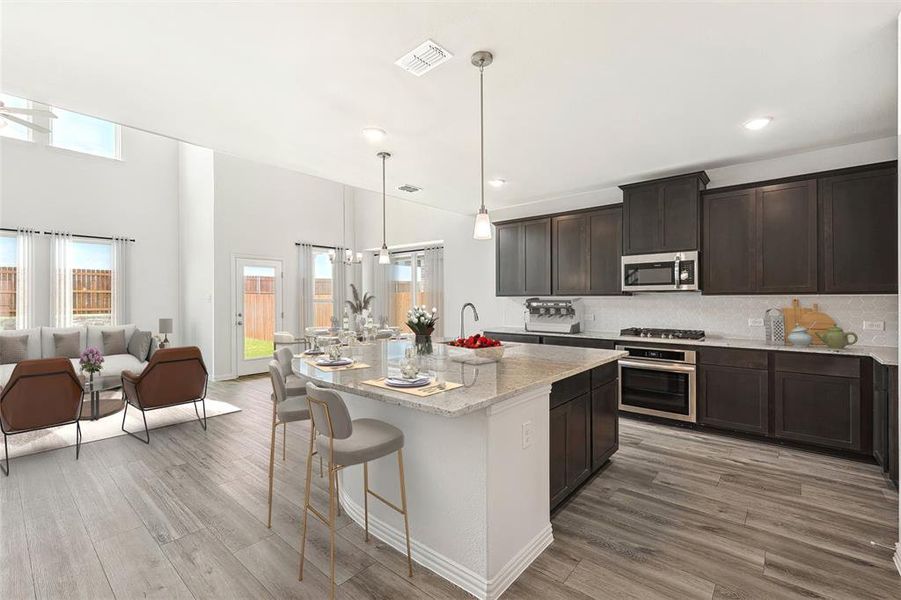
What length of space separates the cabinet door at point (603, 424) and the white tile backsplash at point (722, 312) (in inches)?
77.3

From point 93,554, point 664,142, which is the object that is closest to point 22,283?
point 93,554

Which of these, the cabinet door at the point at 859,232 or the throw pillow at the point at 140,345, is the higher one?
the cabinet door at the point at 859,232

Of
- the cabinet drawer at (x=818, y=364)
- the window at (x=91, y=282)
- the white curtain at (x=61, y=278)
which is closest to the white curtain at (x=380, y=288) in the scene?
the window at (x=91, y=282)

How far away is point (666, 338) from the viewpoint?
4465 millimetres

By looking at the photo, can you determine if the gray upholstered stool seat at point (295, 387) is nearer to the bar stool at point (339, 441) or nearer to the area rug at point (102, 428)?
the bar stool at point (339, 441)

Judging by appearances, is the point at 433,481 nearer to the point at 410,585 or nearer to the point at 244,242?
the point at 410,585

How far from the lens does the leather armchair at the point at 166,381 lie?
420 cm

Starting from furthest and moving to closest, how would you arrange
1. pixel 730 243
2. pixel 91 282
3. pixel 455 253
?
pixel 455 253 → pixel 91 282 → pixel 730 243

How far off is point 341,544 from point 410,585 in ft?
1.82

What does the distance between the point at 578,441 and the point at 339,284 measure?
734cm

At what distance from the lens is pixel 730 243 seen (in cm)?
422

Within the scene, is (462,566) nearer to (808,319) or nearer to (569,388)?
(569,388)

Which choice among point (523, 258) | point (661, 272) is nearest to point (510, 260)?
point (523, 258)

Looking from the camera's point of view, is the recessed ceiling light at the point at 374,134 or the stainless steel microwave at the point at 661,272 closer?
the recessed ceiling light at the point at 374,134
